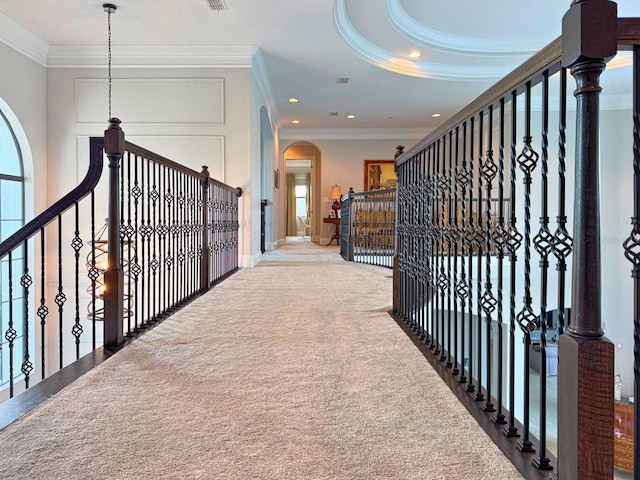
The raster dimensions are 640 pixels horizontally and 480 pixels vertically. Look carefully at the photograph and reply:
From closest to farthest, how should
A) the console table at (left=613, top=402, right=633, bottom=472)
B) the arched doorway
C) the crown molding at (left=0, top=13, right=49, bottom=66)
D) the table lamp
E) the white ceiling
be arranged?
1. the white ceiling
2. the crown molding at (left=0, top=13, right=49, bottom=66)
3. the console table at (left=613, top=402, right=633, bottom=472)
4. the table lamp
5. the arched doorway

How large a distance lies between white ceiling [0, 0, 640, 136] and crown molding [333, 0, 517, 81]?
0.01 m

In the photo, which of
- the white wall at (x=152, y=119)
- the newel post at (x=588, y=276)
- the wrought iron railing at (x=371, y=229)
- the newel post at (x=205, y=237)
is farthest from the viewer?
the wrought iron railing at (x=371, y=229)

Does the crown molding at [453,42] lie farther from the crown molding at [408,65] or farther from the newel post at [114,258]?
the newel post at [114,258]

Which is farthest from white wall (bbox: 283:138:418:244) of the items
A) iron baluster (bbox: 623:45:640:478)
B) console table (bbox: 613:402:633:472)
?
iron baluster (bbox: 623:45:640:478)

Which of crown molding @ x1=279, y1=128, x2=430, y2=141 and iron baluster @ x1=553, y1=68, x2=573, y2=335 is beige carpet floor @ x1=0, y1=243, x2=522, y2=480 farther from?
crown molding @ x1=279, y1=128, x2=430, y2=141

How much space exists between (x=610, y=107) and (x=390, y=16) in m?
5.90

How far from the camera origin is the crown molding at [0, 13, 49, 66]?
15.5ft

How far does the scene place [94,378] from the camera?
1.66 m

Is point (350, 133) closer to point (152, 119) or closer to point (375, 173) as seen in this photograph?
point (375, 173)

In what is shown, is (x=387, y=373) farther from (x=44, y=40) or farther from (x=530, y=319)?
(x=44, y=40)

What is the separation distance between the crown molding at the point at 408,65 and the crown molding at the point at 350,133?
343cm

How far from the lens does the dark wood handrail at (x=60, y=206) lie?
6.15ft

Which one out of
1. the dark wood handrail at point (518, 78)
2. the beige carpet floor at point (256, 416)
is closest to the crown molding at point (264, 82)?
the beige carpet floor at point (256, 416)

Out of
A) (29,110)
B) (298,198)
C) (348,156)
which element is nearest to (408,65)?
(348,156)
